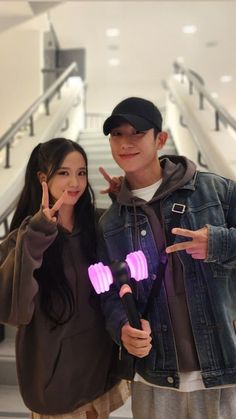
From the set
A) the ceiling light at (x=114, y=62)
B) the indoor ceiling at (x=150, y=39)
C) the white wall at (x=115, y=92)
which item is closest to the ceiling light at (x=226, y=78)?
the indoor ceiling at (x=150, y=39)

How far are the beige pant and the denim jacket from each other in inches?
10.7

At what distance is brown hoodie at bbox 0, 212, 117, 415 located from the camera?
1.25m

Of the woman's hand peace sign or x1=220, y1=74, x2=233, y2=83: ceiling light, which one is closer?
the woman's hand peace sign

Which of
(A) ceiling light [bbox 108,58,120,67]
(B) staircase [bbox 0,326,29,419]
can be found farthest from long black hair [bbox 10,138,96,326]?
(A) ceiling light [bbox 108,58,120,67]

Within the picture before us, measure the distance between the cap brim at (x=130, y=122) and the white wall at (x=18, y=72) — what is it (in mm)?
5063

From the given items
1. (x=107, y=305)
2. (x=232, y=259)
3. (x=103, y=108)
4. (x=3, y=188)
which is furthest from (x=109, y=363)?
(x=103, y=108)

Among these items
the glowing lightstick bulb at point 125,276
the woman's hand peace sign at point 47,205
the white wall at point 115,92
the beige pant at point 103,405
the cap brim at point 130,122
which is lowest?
the beige pant at point 103,405

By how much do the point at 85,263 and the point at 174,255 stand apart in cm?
34

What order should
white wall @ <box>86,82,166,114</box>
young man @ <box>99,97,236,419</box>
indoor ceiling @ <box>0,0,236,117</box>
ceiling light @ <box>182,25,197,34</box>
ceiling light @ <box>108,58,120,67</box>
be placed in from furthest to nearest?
white wall @ <box>86,82,166,114</box> → ceiling light @ <box>108,58,120,67</box> → ceiling light @ <box>182,25,197,34</box> → indoor ceiling @ <box>0,0,236,117</box> → young man @ <box>99,97,236,419</box>

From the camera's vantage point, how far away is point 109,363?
1431 mm

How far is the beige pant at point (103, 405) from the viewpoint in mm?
1363

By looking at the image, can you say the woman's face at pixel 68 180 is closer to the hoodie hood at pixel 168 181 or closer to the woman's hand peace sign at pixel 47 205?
the woman's hand peace sign at pixel 47 205

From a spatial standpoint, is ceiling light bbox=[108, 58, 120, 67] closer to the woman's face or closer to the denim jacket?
the woman's face

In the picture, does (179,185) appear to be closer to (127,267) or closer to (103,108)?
(127,267)
